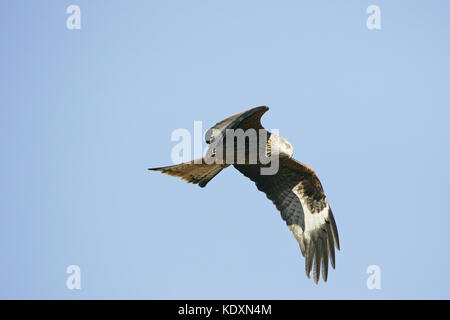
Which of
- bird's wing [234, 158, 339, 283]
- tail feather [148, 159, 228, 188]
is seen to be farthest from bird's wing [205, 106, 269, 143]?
bird's wing [234, 158, 339, 283]

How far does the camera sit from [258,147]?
9.06 metres

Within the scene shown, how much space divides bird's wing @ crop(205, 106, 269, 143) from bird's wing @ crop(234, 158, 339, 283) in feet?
4.78

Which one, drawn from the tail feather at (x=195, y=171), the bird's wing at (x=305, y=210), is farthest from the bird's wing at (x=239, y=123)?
the bird's wing at (x=305, y=210)

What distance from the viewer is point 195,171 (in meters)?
9.22

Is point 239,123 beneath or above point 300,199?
above

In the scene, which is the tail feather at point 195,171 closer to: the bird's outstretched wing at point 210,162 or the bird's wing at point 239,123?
the bird's outstretched wing at point 210,162

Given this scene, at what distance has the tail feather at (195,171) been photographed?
8.95 m

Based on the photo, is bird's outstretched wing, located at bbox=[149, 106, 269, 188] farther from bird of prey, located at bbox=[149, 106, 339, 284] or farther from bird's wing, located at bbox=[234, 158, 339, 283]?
bird's wing, located at bbox=[234, 158, 339, 283]

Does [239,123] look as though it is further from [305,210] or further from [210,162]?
[305,210]

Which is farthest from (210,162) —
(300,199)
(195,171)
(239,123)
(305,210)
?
(305,210)

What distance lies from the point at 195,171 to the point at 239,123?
1.66 m

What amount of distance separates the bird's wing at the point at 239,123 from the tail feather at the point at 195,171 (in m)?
0.68

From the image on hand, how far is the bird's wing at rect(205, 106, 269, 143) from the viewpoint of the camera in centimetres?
770
